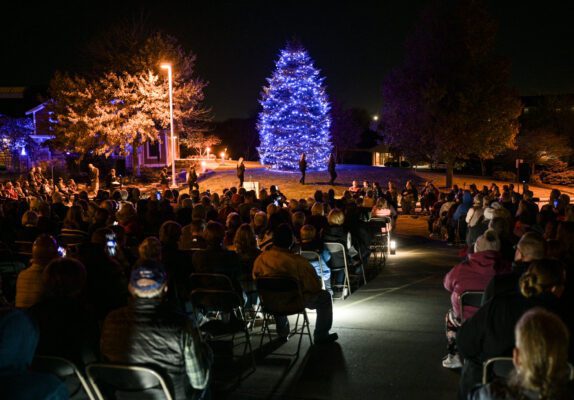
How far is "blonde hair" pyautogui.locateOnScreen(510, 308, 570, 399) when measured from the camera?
2502 mm

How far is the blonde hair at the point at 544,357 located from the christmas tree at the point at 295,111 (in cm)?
3497

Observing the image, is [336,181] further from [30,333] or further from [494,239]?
[30,333]

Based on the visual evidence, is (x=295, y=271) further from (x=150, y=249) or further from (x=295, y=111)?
(x=295, y=111)

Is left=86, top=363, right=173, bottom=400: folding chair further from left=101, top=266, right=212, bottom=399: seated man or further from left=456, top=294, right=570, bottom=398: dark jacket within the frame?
left=456, top=294, right=570, bottom=398: dark jacket

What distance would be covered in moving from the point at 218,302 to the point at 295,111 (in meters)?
31.3

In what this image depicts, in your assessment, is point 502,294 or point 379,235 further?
point 379,235

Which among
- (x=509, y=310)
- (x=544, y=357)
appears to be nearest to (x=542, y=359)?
(x=544, y=357)

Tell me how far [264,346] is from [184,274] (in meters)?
1.35

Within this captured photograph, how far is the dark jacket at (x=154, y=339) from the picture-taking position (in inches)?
152

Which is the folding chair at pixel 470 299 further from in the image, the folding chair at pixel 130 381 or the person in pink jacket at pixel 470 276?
the folding chair at pixel 130 381

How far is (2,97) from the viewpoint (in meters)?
61.4

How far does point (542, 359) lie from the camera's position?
98.6 inches

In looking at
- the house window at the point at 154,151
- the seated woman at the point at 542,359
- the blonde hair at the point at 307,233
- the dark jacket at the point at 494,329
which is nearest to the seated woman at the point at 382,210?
the blonde hair at the point at 307,233

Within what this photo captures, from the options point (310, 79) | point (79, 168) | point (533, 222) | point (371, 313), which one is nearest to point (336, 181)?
point (310, 79)
